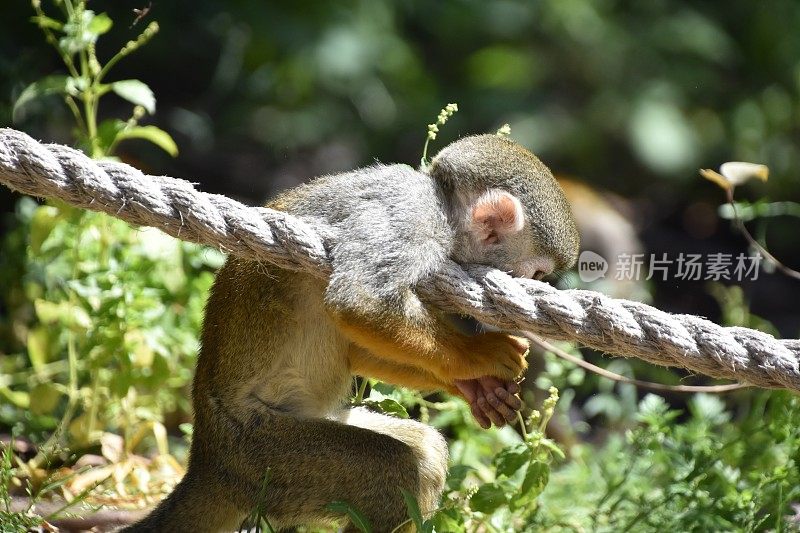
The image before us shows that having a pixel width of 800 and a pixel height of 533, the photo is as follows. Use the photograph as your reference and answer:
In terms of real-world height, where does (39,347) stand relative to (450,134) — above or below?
below

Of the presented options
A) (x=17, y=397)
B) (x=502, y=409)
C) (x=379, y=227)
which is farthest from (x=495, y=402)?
(x=17, y=397)

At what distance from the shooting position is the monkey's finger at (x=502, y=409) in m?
3.02

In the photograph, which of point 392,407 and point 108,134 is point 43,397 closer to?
point 108,134

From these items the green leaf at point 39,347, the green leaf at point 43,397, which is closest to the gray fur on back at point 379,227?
the green leaf at point 43,397

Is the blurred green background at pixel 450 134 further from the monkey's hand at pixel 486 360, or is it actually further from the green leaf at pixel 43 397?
the monkey's hand at pixel 486 360

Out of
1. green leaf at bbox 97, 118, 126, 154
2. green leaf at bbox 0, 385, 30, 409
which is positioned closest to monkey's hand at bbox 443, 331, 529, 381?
green leaf at bbox 97, 118, 126, 154

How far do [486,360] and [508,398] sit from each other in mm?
151

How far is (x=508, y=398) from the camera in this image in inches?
119

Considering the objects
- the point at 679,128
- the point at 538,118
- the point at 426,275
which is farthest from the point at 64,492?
the point at 679,128

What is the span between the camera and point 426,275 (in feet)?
9.84

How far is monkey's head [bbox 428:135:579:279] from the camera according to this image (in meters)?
3.21

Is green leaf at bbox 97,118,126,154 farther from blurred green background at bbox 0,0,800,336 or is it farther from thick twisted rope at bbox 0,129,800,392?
blurred green background at bbox 0,0,800,336

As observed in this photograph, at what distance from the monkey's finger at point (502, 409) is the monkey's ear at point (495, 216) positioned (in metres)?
0.53

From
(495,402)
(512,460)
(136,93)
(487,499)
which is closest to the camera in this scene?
(495,402)
